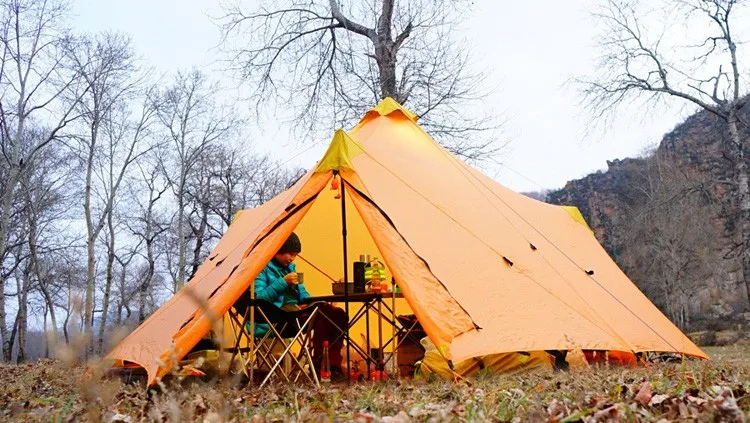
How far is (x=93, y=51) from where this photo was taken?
16.3 m

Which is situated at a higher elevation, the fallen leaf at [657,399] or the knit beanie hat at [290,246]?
the knit beanie hat at [290,246]

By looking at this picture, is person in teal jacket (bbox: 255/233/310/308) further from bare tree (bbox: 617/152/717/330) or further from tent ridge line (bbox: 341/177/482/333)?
bare tree (bbox: 617/152/717/330)

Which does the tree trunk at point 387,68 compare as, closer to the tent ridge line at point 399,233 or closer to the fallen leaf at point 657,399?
the tent ridge line at point 399,233

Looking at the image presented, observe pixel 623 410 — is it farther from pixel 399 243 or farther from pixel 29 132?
pixel 29 132

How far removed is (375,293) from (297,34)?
8.83 metres

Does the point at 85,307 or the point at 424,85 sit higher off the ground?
the point at 424,85

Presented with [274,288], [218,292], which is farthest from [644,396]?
[274,288]

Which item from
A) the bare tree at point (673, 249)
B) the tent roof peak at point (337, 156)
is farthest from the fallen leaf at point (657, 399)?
the bare tree at point (673, 249)

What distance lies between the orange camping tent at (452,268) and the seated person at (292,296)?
34 centimetres

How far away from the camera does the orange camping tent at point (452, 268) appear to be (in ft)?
14.4

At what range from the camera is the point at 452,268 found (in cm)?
477

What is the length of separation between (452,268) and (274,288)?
1.52 metres

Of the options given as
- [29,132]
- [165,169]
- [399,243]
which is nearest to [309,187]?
[399,243]

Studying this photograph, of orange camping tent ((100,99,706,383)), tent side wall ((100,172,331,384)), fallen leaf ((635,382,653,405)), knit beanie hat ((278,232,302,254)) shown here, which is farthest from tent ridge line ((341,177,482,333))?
fallen leaf ((635,382,653,405))
